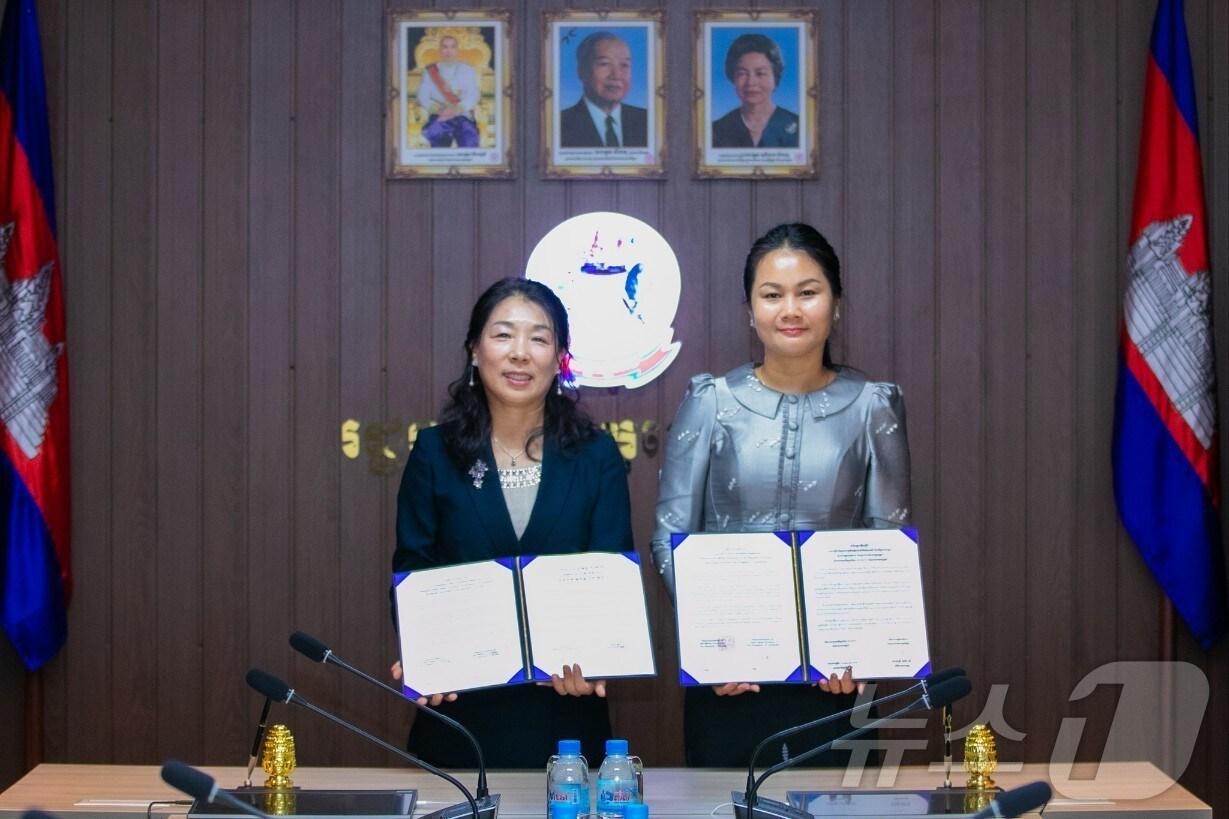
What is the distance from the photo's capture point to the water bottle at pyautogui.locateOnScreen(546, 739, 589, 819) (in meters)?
2.23

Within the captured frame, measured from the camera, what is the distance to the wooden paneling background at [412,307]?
3805 millimetres

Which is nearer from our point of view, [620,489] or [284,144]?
[620,489]

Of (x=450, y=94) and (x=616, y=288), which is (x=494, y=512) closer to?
(x=616, y=288)

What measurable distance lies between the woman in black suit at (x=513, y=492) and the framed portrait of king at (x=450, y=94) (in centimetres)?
90

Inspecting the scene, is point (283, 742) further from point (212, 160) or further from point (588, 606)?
point (212, 160)

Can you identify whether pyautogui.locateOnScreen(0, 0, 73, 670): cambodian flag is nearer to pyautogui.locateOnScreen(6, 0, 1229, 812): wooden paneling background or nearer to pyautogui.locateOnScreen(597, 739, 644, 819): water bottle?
pyautogui.locateOnScreen(6, 0, 1229, 812): wooden paneling background

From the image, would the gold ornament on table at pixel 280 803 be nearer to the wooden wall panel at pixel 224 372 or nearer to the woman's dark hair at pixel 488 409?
the woman's dark hair at pixel 488 409

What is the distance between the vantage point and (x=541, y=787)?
8.27 feet

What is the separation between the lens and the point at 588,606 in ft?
8.55

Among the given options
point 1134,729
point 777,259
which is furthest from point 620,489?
point 1134,729

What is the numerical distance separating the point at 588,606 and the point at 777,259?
2.96 ft

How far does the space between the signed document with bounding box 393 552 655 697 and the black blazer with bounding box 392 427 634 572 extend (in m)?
0.24

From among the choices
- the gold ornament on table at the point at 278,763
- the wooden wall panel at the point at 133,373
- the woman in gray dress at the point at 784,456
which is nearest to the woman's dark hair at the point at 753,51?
the woman in gray dress at the point at 784,456

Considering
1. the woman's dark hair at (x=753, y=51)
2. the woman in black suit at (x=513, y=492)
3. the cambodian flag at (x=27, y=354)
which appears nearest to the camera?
the woman in black suit at (x=513, y=492)
